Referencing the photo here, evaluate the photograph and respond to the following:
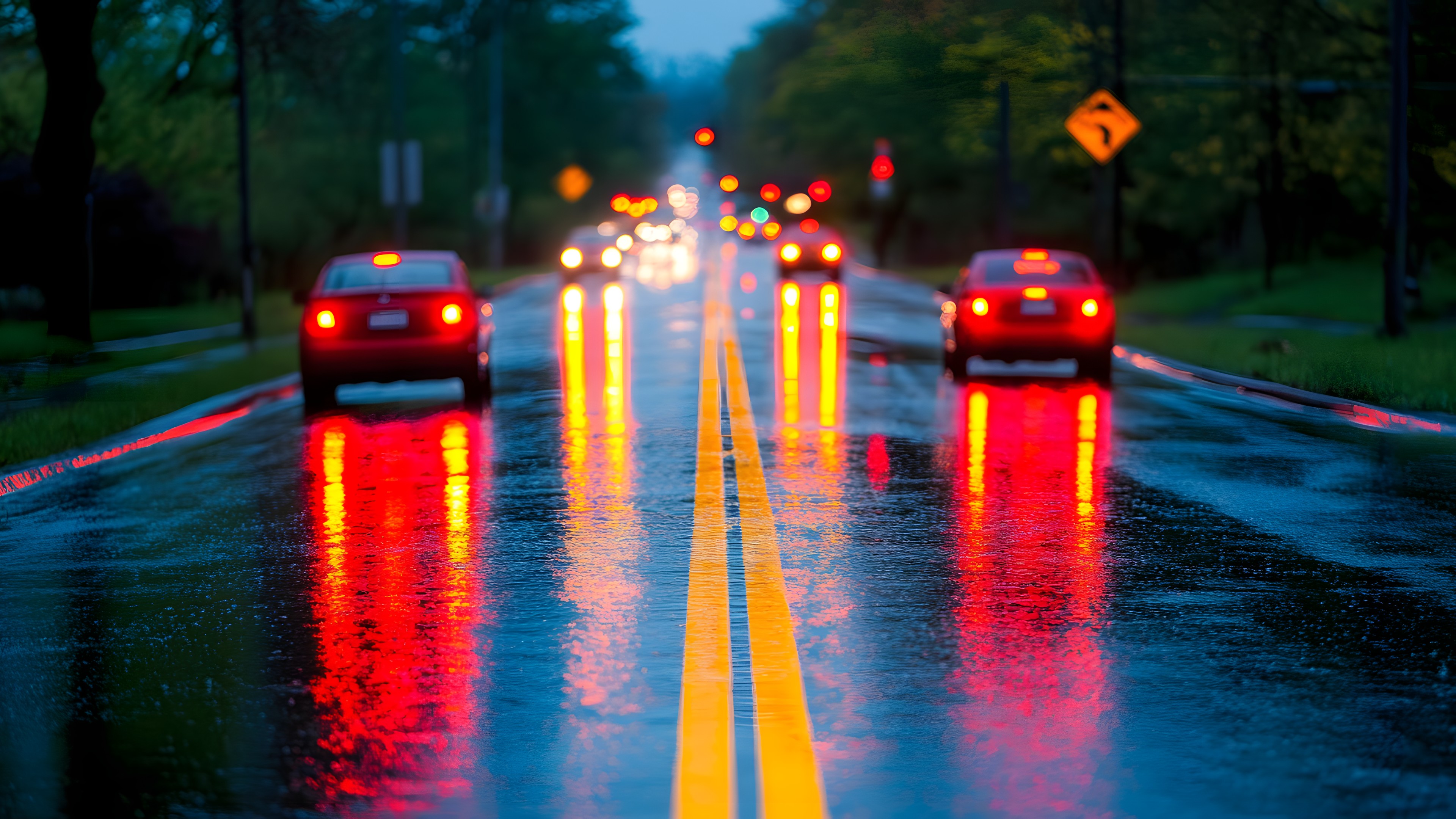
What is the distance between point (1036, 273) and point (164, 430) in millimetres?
9968

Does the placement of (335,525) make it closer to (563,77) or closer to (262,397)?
(262,397)

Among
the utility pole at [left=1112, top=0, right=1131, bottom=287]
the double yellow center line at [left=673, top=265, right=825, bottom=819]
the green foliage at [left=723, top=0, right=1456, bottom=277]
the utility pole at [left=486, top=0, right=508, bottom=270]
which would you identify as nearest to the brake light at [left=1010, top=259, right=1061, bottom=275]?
the green foliage at [left=723, top=0, right=1456, bottom=277]

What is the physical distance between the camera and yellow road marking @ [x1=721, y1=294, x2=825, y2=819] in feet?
17.4

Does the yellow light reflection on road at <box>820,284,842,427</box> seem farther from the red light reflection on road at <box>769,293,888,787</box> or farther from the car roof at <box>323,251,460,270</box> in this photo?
the car roof at <box>323,251,460,270</box>

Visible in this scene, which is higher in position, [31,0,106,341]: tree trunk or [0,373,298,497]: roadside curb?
[31,0,106,341]: tree trunk

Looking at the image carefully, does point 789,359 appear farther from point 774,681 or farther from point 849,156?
point 849,156

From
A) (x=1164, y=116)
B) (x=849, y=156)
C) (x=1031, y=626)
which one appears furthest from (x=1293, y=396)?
(x=849, y=156)

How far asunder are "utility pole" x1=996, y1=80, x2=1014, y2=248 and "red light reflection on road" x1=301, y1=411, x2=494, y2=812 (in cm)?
3110

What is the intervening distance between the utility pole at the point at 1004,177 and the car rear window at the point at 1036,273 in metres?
20.2

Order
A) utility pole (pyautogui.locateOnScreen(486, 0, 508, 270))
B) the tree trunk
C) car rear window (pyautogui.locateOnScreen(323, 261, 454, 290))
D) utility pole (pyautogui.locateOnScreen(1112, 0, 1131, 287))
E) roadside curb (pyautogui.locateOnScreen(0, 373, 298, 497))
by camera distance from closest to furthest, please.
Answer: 1. roadside curb (pyautogui.locateOnScreen(0, 373, 298, 497))
2. car rear window (pyautogui.locateOnScreen(323, 261, 454, 290))
3. the tree trunk
4. utility pole (pyautogui.locateOnScreen(1112, 0, 1131, 287))
5. utility pole (pyautogui.locateOnScreen(486, 0, 508, 270))

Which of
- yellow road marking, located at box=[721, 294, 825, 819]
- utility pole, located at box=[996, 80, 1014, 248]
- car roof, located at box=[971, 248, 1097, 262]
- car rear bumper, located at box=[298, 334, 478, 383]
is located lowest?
yellow road marking, located at box=[721, 294, 825, 819]

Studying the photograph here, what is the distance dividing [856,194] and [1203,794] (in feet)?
235

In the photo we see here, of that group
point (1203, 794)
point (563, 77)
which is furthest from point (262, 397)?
point (563, 77)

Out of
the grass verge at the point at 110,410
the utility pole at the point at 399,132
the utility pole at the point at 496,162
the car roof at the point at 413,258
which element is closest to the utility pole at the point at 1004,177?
the utility pole at the point at 399,132
